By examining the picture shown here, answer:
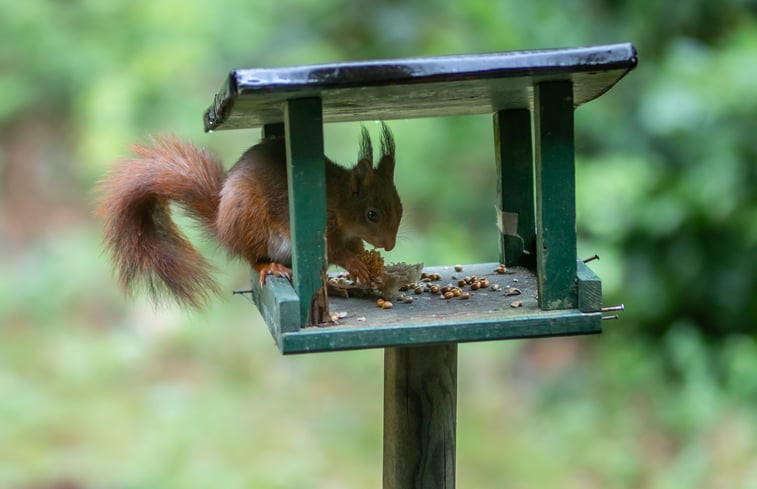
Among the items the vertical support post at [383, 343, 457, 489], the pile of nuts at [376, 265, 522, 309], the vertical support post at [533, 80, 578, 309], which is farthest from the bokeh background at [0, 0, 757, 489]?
the vertical support post at [533, 80, 578, 309]

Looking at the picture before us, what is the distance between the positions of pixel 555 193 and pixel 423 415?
19.3 inches

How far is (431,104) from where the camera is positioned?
74.2 inches

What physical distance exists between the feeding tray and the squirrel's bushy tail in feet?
0.67

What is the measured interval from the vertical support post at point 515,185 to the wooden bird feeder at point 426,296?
0.48ft

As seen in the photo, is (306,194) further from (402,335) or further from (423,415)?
(423,415)

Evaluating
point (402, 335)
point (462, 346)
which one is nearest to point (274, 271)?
point (402, 335)

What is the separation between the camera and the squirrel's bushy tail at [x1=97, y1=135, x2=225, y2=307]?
2.01 m

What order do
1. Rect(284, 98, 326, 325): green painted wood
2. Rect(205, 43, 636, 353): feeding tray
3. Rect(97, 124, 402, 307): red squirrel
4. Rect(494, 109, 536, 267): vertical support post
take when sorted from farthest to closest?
Rect(494, 109, 536, 267): vertical support post, Rect(97, 124, 402, 307): red squirrel, Rect(284, 98, 326, 325): green painted wood, Rect(205, 43, 636, 353): feeding tray

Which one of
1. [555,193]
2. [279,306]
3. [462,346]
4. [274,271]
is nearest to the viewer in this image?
[279,306]

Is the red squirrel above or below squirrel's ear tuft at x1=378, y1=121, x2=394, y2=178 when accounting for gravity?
Answer: below

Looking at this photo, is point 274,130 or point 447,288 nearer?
A: point 447,288

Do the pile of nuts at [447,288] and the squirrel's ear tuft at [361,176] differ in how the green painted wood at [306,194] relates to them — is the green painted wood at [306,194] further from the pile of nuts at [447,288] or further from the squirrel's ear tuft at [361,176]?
the squirrel's ear tuft at [361,176]

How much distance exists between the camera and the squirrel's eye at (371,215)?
6.59 feet

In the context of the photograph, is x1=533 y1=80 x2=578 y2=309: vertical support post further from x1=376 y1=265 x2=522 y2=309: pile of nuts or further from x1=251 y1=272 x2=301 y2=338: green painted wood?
x1=251 y1=272 x2=301 y2=338: green painted wood
